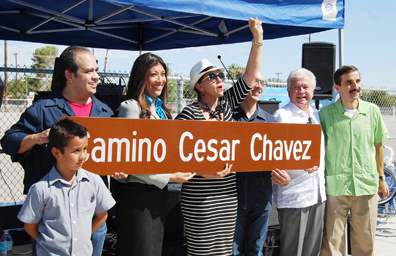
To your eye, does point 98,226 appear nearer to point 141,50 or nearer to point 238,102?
point 238,102

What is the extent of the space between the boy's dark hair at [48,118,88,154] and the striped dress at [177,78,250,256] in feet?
2.95

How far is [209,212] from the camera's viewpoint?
251 cm

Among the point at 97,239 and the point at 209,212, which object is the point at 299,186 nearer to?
the point at 209,212

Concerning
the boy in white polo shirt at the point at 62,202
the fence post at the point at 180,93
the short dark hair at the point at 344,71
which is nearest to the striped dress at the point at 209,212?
the boy in white polo shirt at the point at 62,202

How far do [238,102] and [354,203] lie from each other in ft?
4.83

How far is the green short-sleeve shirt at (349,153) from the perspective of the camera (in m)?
3.16

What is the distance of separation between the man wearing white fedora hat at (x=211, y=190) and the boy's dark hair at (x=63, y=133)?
89 cm

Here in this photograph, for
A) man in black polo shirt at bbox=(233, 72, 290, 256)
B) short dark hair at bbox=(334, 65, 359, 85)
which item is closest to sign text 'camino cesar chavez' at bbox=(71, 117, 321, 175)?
man in black polo shirt at bbox=(233, 72, 290, 256)

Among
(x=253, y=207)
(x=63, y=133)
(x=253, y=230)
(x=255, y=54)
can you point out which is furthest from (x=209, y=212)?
(x=255, y=54)

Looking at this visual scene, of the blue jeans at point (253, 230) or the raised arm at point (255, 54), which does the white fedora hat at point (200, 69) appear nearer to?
the raised arm at point (255, 54)

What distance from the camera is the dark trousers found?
7.64 ft

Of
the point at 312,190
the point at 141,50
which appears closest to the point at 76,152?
the point at 312,190

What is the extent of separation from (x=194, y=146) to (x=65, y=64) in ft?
3.28

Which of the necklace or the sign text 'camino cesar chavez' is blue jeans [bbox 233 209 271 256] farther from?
the necklace
